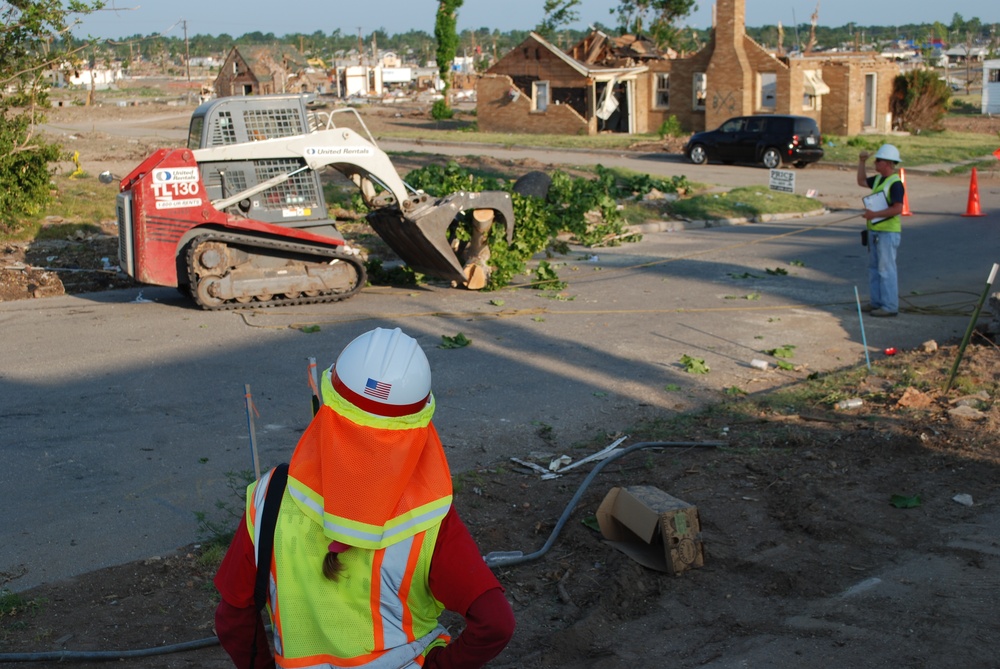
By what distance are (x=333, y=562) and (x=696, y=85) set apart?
145 ft

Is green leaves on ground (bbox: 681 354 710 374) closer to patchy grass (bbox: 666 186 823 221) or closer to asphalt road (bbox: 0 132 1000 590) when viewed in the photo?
asphalt road (bbox: 0 132 1000 590)

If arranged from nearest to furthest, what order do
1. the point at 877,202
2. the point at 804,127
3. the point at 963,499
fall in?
the point at 963,499
the point at 877,202
the point at 804,127

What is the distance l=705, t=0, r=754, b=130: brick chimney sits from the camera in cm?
4119

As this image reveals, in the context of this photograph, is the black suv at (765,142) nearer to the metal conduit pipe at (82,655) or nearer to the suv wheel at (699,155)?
the suv wheel at (699,155)

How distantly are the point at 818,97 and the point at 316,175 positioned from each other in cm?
3355

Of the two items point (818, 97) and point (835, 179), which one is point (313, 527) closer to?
point (835, 179)

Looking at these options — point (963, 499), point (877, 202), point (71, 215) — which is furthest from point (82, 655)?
point (71, 215)

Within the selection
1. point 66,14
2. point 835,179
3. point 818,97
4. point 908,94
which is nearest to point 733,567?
point 66,14

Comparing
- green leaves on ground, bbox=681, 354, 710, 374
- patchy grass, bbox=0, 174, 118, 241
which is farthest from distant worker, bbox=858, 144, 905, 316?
patchy grass, bbox=0, 174, 118, 241

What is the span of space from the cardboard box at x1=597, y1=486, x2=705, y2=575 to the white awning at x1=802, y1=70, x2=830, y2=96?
127 ft

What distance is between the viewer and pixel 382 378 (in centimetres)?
264

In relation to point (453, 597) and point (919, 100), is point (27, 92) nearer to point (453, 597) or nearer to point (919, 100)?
point (453, 597)

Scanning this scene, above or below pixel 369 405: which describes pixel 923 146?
above

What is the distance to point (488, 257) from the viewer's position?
14.1 m
